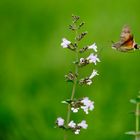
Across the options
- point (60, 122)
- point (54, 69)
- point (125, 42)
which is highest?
point (54, 69)

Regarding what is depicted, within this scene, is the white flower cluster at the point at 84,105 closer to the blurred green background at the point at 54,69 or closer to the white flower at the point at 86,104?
the white flower at the point at 86,104

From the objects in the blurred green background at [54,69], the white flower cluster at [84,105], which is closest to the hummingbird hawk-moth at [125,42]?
the white flower cluster at [84,105]

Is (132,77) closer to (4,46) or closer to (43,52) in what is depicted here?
(43,52)

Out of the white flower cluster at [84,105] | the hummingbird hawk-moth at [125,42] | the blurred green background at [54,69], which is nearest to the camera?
the white flower cluster at [84,105]

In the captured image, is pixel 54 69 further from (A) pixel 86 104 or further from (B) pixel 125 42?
(A) pixel 86 104

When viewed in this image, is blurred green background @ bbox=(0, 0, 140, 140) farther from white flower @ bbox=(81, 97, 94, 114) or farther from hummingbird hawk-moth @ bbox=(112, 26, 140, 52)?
white flower @ bbox=(81, 97, 94, 114)

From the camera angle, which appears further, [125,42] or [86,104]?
[125,42]

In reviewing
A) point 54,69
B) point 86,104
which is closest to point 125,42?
point 86,104

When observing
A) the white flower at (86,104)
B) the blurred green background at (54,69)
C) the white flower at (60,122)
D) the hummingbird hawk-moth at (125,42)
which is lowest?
the white flower at (60,122)
